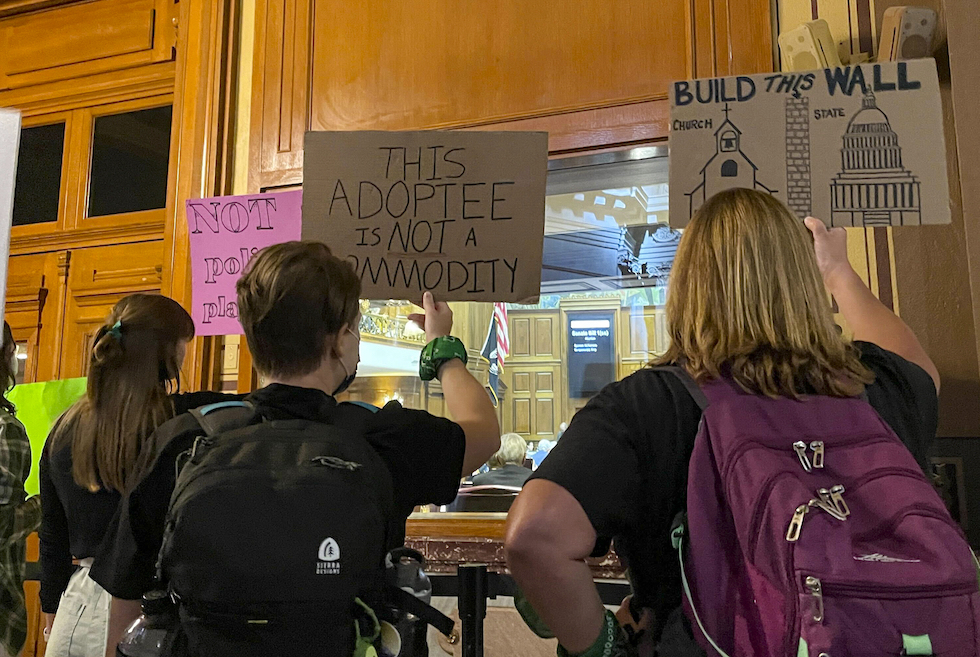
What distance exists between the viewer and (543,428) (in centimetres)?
300

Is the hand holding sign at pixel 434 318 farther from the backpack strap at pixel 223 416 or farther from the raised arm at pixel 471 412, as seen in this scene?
the backpack strap at pixel 223 416

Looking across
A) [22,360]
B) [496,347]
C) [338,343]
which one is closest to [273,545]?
[338,343]

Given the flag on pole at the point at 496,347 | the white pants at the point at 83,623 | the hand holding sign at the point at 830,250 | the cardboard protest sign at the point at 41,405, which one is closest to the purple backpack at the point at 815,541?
the hand holding sign at the point at 830,250

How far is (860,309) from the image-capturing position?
1514mm

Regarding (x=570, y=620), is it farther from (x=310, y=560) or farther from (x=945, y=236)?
(x=945, y=236)

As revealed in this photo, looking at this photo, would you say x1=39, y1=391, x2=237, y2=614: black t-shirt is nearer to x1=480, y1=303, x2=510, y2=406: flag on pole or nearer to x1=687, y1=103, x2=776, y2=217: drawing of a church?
x1=687, y1=103, x2=776, y2=217: drawing of a church

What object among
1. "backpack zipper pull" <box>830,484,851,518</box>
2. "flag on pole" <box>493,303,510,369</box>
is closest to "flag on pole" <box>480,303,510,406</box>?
"flag on pole" <box>493,303,510,369</box>

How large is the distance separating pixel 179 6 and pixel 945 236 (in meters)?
3.10

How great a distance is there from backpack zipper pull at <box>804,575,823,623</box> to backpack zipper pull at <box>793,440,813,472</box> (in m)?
0.13

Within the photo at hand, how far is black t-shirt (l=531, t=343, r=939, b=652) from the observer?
3.50ft

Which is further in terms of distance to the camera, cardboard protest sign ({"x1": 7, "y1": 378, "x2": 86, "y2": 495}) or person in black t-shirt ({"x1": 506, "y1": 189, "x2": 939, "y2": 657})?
cardboard protest sign ({"x1": 7, "y1": 378, "x2": 86, "y2": 495})

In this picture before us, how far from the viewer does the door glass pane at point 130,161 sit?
3832 millimetres

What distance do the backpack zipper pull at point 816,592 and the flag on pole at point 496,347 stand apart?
7.00 feet

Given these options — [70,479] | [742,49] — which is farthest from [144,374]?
[742,49]
